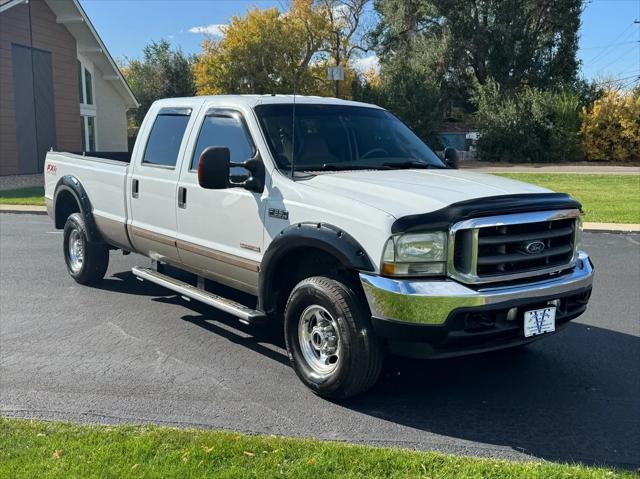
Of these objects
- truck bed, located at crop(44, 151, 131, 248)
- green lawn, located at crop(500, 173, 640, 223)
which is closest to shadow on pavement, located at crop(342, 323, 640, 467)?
truck bed, located at crop(44, 151, 131, 248)

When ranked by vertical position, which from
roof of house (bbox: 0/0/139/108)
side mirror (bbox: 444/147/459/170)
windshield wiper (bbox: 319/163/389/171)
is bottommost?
windshield wiper (bbox: 319/163/389/171)

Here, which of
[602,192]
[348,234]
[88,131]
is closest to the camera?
[348,234]

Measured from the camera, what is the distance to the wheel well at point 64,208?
320 inches

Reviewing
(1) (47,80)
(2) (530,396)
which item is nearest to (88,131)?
(1) (47,80)

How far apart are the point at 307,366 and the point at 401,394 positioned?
2.33 ft

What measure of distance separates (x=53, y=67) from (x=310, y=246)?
25.8 metres

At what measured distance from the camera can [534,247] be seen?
423cm

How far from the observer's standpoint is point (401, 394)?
4.65 meters

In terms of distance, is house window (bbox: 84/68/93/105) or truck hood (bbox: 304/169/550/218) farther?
house window (bbox: 84/68/93/105)

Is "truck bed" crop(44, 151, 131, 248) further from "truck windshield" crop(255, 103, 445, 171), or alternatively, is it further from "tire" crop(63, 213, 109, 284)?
"truck windshield" crop(255, 103, 445, 171)

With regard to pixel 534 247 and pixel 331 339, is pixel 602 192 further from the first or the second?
pixel 331 339

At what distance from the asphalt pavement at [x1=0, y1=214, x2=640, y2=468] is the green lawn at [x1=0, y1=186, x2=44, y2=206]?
1059 centimetres

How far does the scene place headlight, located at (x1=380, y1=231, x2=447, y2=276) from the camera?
3914mm

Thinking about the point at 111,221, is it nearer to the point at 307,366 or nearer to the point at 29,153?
the point at 307,366
